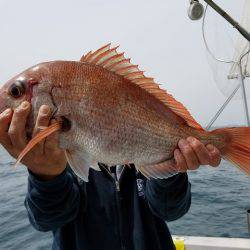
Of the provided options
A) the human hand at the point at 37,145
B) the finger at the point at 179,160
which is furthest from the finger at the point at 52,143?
the finger at the point at 179,160

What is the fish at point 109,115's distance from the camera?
1979mm

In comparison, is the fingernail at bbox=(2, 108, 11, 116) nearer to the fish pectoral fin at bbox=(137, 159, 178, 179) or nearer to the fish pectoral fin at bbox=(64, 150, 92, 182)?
the fish pectoral fin at bbox=(64, 150, 92, 182)

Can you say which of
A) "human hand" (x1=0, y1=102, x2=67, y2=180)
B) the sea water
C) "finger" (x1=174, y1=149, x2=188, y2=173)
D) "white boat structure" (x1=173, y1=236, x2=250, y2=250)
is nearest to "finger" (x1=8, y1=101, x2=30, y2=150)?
"human hand" (x1=0, y1=102, x2=67, y2=180)

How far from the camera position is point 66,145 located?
2.01 m

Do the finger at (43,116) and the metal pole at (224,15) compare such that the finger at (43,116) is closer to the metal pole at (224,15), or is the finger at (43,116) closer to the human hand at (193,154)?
the human hand at (193,154)

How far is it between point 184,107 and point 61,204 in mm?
997

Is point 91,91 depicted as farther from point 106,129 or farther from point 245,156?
point 245,156

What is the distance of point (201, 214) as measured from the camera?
9.47m

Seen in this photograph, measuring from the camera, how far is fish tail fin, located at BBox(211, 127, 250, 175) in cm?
212

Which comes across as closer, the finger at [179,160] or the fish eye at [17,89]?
the fish eye at [17,89]

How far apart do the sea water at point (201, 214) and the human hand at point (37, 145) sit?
5.57 meters

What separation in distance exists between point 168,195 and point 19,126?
114cm

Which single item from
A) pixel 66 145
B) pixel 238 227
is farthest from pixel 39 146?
pixel 238 227

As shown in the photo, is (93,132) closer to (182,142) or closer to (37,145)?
(37,145)
